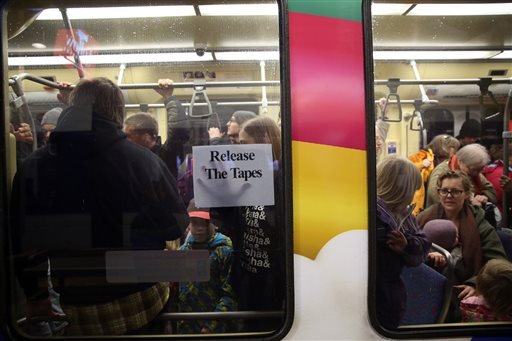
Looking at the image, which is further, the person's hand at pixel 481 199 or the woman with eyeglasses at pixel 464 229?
the person's hand at pixel 481 199

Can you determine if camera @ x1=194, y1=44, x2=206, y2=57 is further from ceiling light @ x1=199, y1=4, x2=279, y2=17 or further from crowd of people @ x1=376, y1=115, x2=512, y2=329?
crowd of people @ x1=376, y1=115, x2=512, y2=329

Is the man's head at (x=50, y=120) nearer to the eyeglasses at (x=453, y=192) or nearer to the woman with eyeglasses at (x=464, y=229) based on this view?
the woman with eyeglasses at (x=464, y=229)

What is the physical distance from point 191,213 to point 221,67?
633 mm

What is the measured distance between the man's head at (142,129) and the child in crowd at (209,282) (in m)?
0.32

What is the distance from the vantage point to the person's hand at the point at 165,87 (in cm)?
193

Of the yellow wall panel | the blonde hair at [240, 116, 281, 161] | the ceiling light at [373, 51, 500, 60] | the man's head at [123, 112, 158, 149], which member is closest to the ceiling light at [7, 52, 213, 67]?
the man's head at [123, 112, 158, 149]

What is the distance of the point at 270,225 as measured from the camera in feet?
6.01

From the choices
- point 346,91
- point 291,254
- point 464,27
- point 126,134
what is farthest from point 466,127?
point 126,134

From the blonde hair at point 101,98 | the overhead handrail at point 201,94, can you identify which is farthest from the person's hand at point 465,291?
the blonde hair at point 101,98

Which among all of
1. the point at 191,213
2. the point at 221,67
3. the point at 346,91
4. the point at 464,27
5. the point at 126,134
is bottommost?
the point at 191,213

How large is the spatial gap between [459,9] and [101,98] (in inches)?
62.5

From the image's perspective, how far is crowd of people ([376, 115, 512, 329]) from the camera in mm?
1848

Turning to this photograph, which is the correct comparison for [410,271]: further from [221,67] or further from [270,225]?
[221,67]

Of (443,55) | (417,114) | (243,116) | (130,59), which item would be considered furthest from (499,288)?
(130,59)
